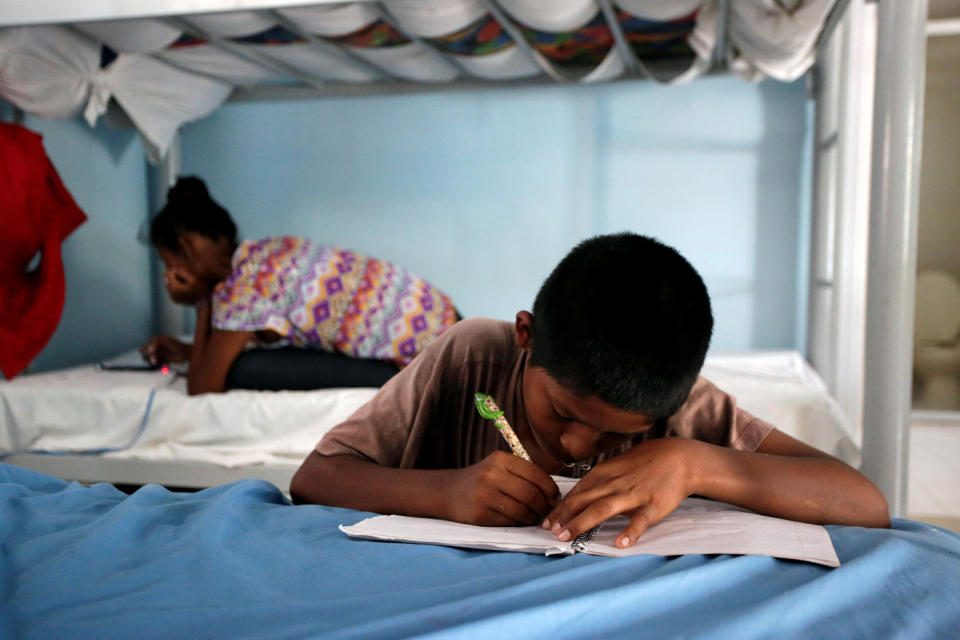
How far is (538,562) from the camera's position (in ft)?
2.25

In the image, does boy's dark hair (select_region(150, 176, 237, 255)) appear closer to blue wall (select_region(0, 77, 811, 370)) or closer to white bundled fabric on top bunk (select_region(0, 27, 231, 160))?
white bundled fabric on top bunk (select_region(0, 27, 231, 160))

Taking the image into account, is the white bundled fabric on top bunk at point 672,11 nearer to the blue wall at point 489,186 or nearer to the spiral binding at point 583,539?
the blue wall at point 489,186

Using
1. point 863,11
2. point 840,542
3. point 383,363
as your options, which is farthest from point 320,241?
point 840,542

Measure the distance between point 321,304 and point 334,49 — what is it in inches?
38.3

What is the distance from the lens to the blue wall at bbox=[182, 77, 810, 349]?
10.6 feet

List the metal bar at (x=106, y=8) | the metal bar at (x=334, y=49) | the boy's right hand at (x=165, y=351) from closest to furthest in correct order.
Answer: the metal bar at (x=106, y=8) → the metal bar at (x=334, y=49) → the boy's right hand at (x=165, y=351)

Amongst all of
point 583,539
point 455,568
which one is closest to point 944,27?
point 583,539

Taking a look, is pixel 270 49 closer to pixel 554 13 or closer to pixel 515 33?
pixel 515 33

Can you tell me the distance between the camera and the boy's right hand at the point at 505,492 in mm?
810

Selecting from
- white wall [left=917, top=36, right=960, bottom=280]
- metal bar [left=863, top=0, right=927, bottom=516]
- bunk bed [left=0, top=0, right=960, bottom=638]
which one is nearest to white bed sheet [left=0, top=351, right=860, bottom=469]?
metal bar [left=863, top=0, right=927, bottom=516]

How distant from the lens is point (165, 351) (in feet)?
8.73

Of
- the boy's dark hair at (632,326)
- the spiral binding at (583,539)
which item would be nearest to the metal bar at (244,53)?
the boy's dark hair at (632,326)

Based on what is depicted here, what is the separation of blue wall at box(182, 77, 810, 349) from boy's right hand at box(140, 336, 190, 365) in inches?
45.1

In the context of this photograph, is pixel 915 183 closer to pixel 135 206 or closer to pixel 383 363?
pixel 383 363
